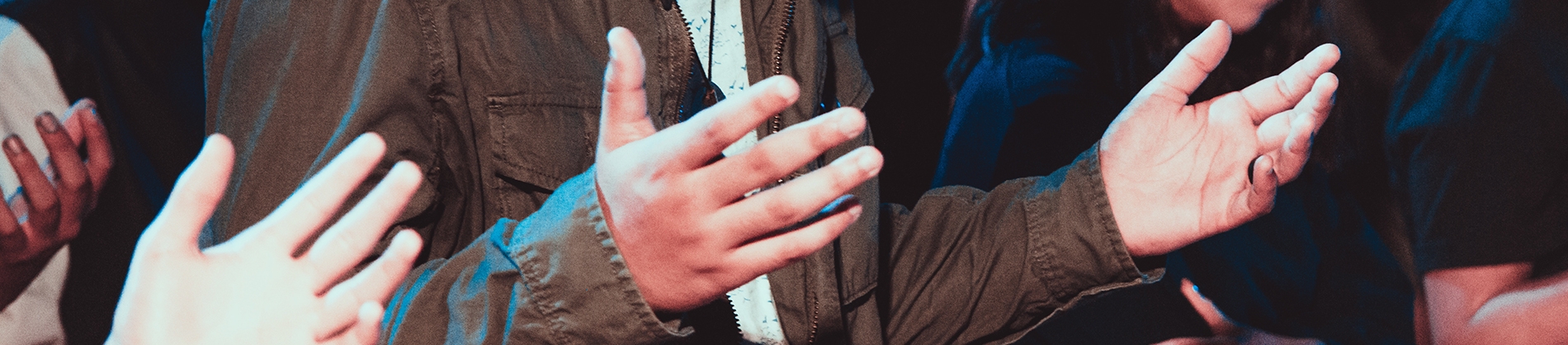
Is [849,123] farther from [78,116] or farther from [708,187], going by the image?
[78,116]

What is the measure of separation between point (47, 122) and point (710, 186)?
3.27 ft

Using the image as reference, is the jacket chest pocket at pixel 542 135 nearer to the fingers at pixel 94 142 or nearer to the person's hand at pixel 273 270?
the person's hand at pixel 273 270

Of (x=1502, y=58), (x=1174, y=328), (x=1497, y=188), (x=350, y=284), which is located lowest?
(x=1174, y=328)

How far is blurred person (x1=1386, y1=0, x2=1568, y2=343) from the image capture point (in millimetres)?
1527

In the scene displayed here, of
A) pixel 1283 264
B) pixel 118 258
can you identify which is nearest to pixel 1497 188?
pixel 1283 264

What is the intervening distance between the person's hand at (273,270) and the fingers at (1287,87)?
81cm

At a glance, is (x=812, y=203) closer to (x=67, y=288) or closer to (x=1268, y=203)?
(x=1268, y=203)

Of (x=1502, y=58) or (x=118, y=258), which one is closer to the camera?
(x=118, y=258)

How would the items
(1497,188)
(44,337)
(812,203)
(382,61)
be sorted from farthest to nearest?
(1497,188) < (44,337) < (382,61) < (812,203)

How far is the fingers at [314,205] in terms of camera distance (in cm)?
64

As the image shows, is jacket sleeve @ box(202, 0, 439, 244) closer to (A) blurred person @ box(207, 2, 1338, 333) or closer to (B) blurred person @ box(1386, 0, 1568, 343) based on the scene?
(A) blurred person @ box(207, 2, 1338, 333)

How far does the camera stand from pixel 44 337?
3.92ft

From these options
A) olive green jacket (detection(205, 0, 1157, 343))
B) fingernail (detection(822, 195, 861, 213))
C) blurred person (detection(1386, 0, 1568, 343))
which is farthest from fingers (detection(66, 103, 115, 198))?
blurred person (detection(1386, 0, 1568, 343))

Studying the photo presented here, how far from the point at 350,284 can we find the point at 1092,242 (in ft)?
2.42
